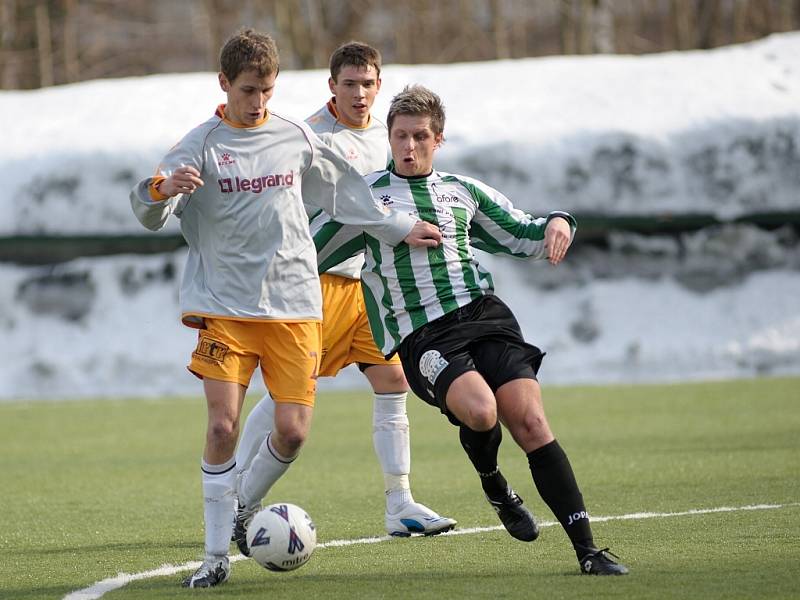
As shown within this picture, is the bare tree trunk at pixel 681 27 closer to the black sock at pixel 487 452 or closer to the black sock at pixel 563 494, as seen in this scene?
the black sock at pixel 487 452

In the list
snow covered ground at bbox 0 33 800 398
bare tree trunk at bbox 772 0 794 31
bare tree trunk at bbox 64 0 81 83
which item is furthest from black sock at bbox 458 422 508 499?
bare tree trunk at bbox 64 0 81 83

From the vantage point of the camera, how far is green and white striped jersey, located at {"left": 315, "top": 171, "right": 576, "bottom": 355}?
5531 mm

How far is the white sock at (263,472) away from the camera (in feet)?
18.6

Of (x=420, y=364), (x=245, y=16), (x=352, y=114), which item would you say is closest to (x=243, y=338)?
(x=420, y=364)

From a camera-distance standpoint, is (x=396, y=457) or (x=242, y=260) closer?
(x=242, y=260)

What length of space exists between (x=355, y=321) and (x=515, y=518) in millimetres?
1554

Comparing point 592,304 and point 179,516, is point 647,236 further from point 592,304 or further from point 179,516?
point 179,516

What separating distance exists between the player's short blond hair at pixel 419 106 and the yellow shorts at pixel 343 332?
3.91 ft

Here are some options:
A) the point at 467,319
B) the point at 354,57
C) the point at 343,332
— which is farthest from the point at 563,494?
the point at 354,57

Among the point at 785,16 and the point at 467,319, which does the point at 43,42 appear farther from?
the point at 467,319

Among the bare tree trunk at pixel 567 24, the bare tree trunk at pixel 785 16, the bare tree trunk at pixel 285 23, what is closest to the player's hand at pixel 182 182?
the bare tree trunk at pixel 567 24

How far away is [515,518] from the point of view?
541 centimetres

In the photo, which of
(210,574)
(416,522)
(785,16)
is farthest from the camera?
(785,16)

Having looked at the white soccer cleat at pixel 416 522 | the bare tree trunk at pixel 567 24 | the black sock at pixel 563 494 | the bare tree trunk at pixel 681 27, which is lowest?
the white soccer cleat at pixel 416 522
